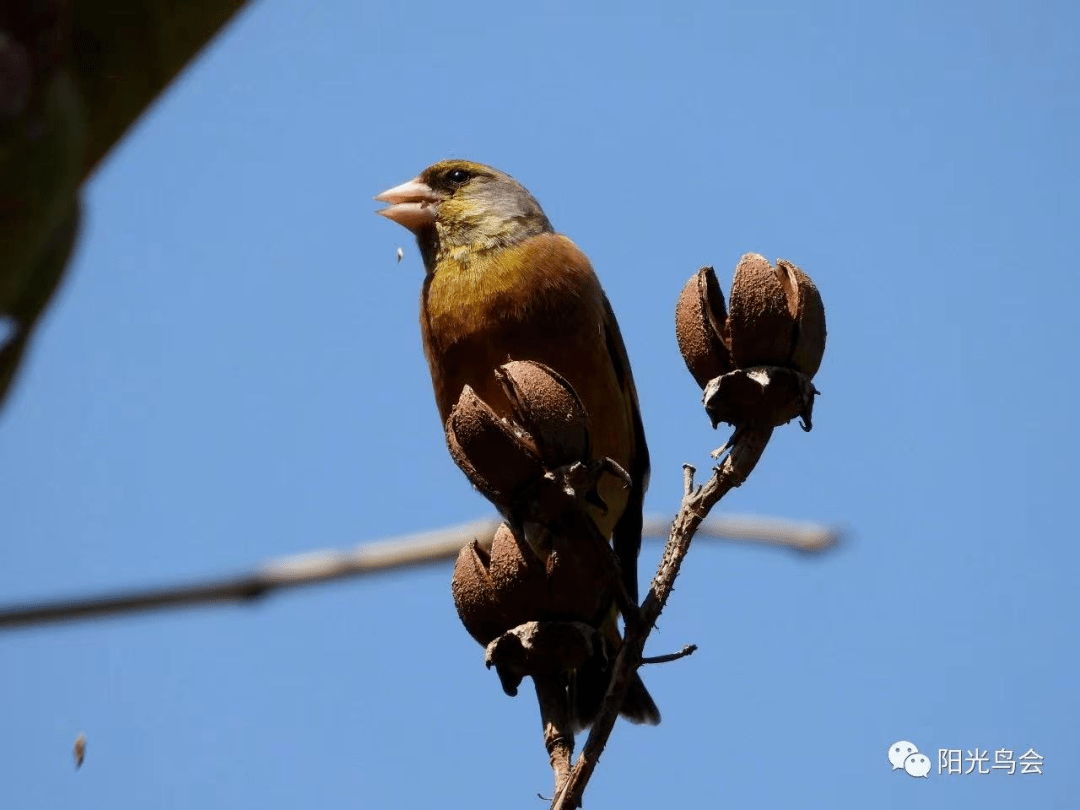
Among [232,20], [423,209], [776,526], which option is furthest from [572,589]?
[423,209]

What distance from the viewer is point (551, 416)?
2.13 meters

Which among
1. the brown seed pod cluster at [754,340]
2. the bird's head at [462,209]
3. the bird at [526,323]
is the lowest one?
the bird at [526,323]

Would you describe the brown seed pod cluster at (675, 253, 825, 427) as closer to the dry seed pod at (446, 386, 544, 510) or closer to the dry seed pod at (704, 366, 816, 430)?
the dry seed pod at (704, 366, 816, 430)

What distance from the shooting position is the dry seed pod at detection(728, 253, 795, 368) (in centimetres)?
230

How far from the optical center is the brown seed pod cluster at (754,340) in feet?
7.39

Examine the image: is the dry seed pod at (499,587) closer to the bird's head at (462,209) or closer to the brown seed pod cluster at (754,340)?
the brown seed pod cluster at (754,340)

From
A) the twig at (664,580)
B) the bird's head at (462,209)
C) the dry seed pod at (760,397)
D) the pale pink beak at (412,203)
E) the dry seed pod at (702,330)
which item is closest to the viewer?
the twig at (664,580)

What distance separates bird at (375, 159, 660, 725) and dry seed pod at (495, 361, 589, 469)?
1.65 metres

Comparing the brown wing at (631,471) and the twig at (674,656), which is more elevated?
the twig at (674,656)

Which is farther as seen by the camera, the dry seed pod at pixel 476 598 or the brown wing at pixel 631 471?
→ the brown wing at pixel 631 471

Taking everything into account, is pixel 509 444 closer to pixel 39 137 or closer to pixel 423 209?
pixel 39 137

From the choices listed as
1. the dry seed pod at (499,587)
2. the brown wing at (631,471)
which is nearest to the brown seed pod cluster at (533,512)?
the dry seed pod at (499,587)

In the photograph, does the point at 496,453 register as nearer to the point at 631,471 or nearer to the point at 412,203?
the point at 631,471

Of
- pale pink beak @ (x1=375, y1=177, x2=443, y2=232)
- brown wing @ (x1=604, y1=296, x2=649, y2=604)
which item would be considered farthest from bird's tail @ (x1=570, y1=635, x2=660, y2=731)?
pale pink beak @ (x1=375, y1=177, x2=443, y2=232)
